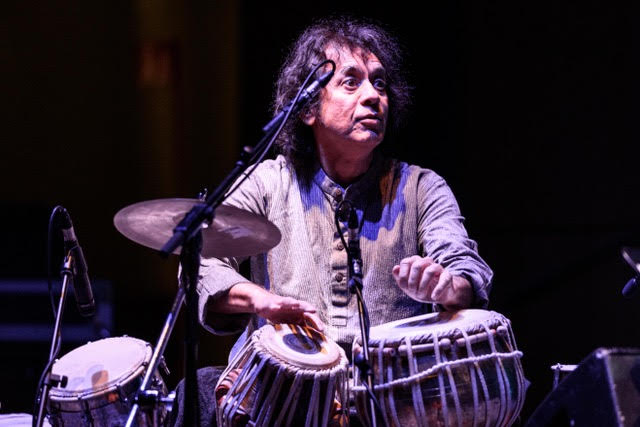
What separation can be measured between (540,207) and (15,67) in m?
3.71

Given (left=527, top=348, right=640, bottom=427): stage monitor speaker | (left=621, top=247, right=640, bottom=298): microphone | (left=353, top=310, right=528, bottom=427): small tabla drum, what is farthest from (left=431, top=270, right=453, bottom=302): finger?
(left=621, top=247, right=640, bottom=298): microphone

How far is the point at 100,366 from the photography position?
2.85 metres

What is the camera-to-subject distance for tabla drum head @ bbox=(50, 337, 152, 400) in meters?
2.75

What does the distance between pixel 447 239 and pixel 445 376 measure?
→ 2.26 feet

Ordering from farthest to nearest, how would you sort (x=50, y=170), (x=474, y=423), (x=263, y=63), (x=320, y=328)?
(x=50, y=170) → (x=263, y=63) → (x=320, y=328) → (x=474, y=423)

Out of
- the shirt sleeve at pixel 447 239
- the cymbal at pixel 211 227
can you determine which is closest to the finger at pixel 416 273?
the shirt sleeve at pixel 447 239

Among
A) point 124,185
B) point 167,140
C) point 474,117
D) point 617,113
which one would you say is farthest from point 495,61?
point 124,185

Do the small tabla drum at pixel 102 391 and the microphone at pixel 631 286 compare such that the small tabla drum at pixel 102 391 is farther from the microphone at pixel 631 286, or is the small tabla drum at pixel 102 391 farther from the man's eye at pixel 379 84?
the microphone at pixel 631 286

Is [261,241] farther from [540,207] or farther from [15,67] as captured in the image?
[15,67]

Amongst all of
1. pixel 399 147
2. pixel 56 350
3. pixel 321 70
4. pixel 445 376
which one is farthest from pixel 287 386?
pixel 399 147

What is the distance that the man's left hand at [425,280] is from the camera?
2.41 m

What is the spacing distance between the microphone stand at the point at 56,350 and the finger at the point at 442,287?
124cm

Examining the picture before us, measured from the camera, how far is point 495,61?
16.2 ft

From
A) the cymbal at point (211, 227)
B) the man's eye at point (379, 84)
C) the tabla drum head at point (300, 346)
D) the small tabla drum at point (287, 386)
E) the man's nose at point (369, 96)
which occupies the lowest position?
the small tabla drum at point (287, 386)
